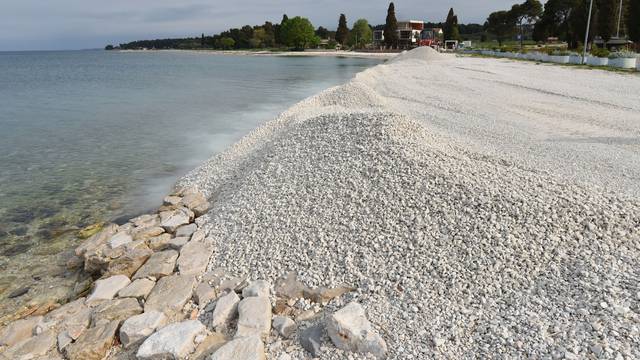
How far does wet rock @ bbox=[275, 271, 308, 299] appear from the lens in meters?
5.67

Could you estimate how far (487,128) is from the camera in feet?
46.9

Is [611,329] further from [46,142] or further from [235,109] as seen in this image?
[235,109]

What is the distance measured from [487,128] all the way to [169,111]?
62.5 feet

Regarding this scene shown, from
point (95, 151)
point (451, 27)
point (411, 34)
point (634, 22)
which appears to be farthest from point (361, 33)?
point (95, 151)

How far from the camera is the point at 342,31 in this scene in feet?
422

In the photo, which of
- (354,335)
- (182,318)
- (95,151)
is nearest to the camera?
(354,335)

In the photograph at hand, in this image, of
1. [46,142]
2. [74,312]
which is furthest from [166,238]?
[46,142]

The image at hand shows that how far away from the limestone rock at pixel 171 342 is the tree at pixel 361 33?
132666mm

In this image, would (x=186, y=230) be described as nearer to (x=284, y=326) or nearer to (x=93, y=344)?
(x=93, y=344)

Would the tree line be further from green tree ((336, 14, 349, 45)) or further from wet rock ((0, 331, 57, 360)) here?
wet rock ((0, 331, 57, 360))

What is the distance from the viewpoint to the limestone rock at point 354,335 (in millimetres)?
4477

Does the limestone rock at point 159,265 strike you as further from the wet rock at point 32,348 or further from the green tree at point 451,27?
the green tree at point 451,27

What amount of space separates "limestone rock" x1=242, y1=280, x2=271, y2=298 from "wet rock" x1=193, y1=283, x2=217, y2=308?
52 centimetres

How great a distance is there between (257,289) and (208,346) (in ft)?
3.23
